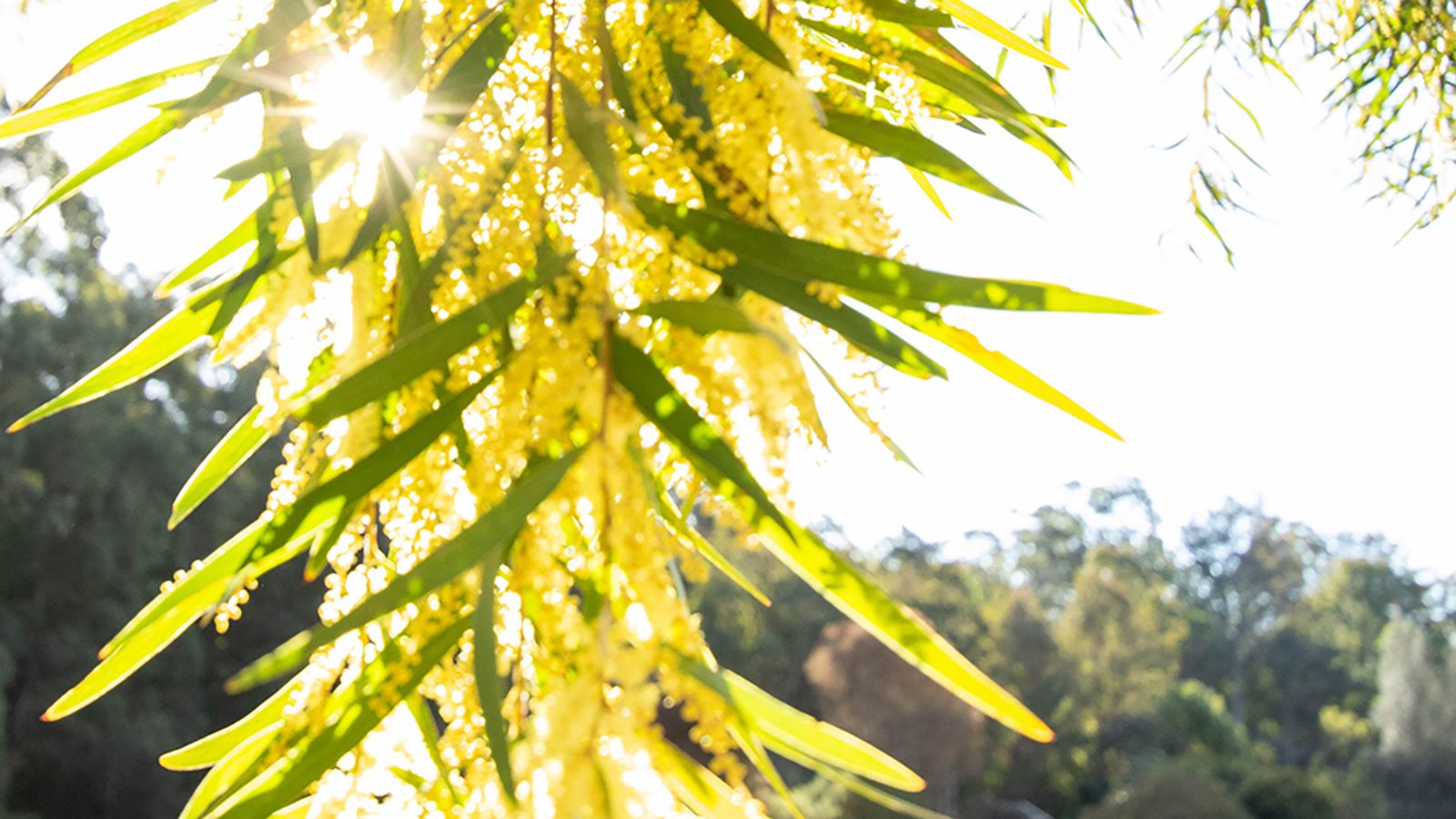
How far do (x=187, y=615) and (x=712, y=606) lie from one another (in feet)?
73.0

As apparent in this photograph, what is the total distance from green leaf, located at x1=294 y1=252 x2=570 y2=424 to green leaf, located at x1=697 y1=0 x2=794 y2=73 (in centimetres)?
17

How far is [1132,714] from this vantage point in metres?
22.8

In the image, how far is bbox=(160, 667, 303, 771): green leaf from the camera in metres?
0.81

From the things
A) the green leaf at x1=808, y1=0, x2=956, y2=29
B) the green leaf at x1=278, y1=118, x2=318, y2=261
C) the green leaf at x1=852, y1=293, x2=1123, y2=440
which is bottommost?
the green leaf at x1=852, y1=293, x2=1123, y2=440

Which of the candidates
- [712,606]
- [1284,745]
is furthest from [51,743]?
[1284,745]

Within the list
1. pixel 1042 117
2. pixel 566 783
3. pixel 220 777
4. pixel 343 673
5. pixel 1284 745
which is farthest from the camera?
pixel 1284 745

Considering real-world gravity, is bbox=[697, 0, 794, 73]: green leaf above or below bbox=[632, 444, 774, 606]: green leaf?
above

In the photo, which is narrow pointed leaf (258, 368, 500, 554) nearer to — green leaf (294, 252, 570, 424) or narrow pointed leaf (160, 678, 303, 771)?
green leaf (294, 252, 570, 424)

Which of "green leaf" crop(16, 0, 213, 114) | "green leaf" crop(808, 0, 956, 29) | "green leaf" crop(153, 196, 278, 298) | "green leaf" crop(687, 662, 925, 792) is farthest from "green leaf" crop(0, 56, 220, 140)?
"green leaf" crop(687, 662, 925, 792)

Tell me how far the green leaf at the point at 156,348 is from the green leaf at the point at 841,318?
341 mm

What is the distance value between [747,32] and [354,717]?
1.40 feet

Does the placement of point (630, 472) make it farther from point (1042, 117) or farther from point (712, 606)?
point (712, 606)

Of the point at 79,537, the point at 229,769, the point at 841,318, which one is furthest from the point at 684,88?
the point at 79,537

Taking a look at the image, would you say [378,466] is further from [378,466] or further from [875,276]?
[875,276]
